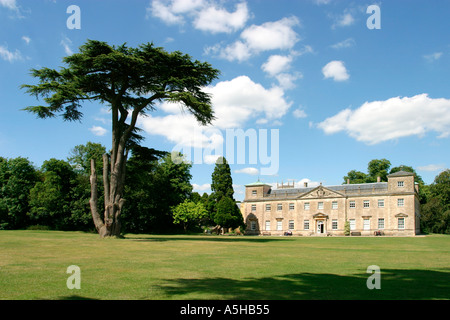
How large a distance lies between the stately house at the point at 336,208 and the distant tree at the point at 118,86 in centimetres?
3834

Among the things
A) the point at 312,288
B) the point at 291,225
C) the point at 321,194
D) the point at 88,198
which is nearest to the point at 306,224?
the point at 291,225

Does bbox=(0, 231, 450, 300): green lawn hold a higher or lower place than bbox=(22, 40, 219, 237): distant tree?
lower

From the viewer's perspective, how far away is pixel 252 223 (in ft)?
222

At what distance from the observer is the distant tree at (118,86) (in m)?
26.0

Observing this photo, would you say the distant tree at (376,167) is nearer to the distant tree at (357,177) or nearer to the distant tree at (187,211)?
the distant tree at (357,177)

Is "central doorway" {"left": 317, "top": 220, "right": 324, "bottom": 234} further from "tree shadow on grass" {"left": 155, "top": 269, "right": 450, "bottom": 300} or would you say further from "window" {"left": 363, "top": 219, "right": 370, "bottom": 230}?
"tree shadow on grass" {"left": 155, "top": 269, "right": 450, "bottom": 300}

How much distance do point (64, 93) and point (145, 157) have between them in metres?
7.99

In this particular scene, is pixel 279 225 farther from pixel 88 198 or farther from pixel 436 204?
pixel 88 198

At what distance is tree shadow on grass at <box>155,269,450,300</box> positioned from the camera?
6.98 meters

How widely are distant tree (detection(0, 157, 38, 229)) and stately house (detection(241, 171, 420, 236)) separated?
3538cm

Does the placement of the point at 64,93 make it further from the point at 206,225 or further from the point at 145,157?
the point at 206,225

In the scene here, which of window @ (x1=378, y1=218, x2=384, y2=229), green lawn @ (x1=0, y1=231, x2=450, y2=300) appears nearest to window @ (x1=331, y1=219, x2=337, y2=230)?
window @ (x1=378, y1=218, x2=384, y2=229)

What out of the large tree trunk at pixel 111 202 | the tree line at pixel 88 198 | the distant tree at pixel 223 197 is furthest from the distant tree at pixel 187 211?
the large tree trunk at pixel 111 202
